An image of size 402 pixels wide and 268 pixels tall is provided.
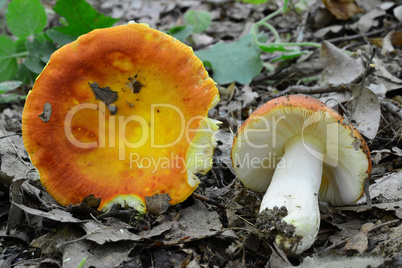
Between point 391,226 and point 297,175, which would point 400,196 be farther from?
point 297,175

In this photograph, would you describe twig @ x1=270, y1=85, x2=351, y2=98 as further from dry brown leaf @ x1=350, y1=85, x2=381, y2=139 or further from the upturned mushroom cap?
the upturned mushroom cap

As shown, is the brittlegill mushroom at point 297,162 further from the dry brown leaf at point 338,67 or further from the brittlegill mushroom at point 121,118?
the dry brown leaf at point 338,67

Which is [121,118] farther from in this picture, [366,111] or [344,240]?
[366,111]

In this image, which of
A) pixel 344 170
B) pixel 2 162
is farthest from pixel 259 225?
pixel 2 162

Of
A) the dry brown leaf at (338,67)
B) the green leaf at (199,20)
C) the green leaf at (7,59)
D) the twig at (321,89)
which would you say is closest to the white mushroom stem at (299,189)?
the twig at (321,89)

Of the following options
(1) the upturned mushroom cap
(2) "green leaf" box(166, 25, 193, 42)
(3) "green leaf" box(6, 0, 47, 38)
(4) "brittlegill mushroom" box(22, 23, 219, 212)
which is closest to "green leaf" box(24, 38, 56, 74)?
(3) "green leaf" box(6, 0, 47, 38)

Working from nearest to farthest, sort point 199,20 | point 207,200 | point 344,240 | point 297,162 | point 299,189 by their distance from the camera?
point 344,240 < point 299,189 < point 297,162 < point 207,200 < point 199,20

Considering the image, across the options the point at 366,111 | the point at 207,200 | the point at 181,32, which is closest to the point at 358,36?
the point at 366,111
